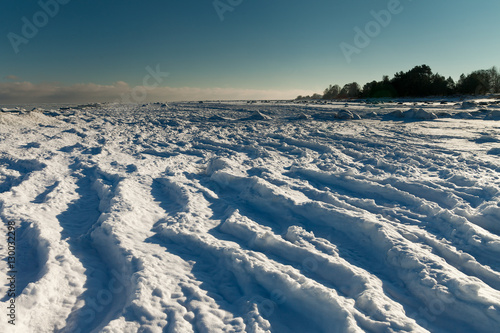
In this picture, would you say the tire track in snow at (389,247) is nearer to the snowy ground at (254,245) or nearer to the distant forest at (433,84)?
the snowy ground at (254,245)

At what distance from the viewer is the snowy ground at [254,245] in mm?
2637

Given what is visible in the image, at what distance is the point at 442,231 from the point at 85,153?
31.5 feet

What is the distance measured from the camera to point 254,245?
3811mm

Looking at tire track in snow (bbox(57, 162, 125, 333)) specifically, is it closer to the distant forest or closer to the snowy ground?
the snowy ground

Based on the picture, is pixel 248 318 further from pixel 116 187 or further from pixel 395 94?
pixel 395 94

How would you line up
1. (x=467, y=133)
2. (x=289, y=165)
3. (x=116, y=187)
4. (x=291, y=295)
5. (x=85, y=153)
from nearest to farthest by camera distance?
(x=291, y=295) < (x=116, y=187) < (x=289, y=165) < (x=85, y=153) < (x=467, y=133)

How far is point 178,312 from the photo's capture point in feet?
8.73

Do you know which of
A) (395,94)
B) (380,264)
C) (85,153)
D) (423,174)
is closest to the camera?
(380,264)

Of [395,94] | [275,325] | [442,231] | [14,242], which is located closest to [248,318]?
[275,325]

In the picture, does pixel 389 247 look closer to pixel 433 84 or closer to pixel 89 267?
pixel 89 267

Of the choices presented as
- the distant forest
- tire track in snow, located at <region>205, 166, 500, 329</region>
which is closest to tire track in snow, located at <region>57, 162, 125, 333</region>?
tire track in snow, located at <region>205, 166, 500, 329</region>

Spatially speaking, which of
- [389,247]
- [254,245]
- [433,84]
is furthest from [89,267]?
[433,84]

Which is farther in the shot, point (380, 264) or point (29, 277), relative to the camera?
point (380, 264)

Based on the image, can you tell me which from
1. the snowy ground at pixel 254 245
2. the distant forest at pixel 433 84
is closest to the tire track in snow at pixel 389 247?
the snowy ground at pixel 254 245
